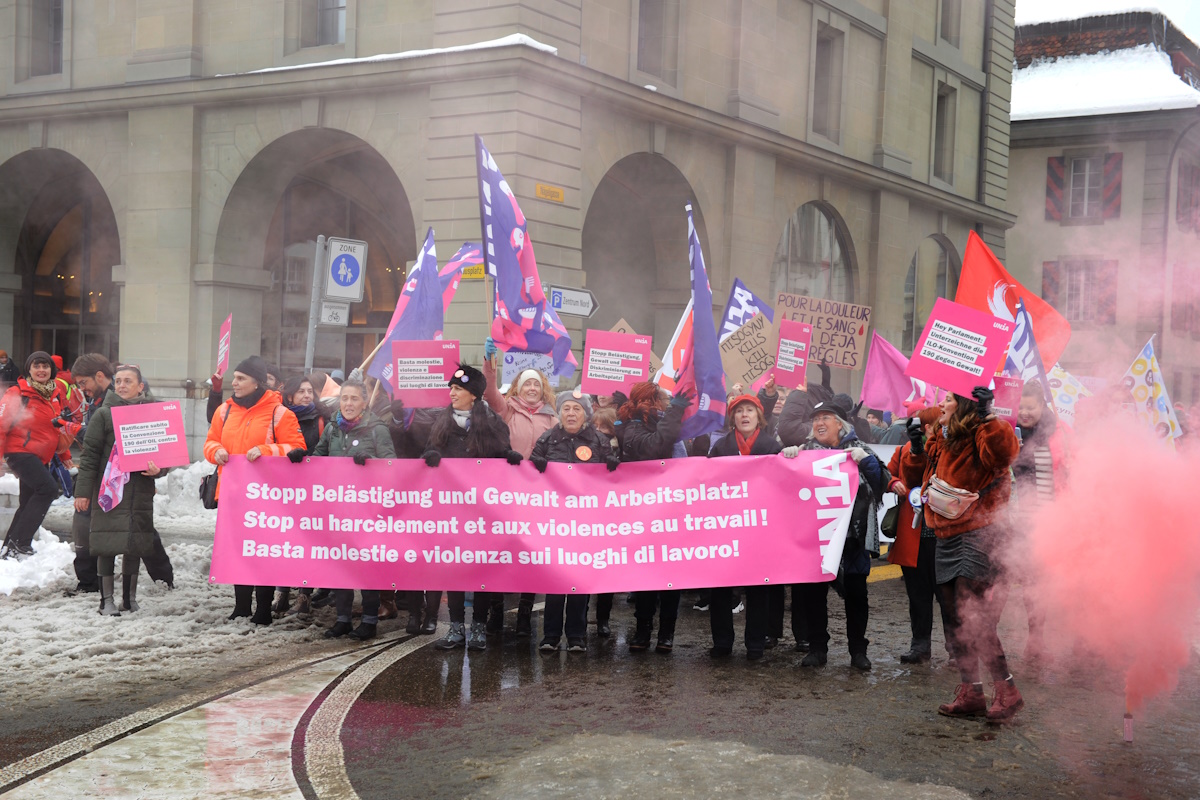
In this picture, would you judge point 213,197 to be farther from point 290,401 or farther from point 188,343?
point 290,401

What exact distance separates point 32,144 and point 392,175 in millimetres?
6054

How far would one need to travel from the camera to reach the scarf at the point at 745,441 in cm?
761

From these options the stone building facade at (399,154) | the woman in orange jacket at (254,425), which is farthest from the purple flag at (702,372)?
the stone building facade at (399,154)

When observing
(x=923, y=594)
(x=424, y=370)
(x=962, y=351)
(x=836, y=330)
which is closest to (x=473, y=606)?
(x=424, y=370)

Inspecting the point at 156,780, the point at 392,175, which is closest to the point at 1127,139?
the point at 392,175

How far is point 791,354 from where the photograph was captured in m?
11.3

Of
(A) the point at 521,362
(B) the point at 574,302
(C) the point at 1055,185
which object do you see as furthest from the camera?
(C) the point at 1055,185

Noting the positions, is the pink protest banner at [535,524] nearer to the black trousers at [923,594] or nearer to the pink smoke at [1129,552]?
the black trousers at [923,594]

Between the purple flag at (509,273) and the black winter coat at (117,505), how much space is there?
252 centimetres

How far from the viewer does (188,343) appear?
59.3ft

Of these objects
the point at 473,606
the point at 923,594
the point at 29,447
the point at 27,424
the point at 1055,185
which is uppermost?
the point at 1055,185

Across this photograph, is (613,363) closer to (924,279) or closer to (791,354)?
(791,354)

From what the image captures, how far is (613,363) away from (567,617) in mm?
2348

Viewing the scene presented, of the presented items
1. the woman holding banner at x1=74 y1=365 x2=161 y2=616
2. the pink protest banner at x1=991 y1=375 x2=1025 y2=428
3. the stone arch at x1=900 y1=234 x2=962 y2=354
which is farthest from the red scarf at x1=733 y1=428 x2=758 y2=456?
the stone arch at x1=900 y1=234 x2=962 y2=354
